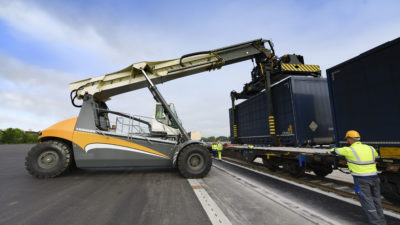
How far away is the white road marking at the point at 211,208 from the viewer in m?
2.96

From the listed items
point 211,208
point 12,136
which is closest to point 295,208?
point 211,208

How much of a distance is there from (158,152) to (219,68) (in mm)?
4536

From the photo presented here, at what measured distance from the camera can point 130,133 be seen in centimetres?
669

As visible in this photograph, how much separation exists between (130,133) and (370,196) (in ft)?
21.7

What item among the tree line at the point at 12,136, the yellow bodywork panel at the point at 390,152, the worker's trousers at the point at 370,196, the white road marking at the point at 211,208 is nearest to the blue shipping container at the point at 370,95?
the yellow bodywork panel at the point at 390,152

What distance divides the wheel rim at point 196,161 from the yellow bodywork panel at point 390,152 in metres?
4.73

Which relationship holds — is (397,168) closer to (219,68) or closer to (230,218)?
(230,218)

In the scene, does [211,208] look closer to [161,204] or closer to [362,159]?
[161,204]

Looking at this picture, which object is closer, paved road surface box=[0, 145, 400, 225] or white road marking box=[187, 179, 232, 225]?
white road marking box=[187, 179, 232, 225]

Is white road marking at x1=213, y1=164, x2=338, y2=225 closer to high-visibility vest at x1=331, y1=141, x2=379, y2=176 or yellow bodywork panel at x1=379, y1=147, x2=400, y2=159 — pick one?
high-visibility vest at x1=331, y1=141, x2=379, y2=176

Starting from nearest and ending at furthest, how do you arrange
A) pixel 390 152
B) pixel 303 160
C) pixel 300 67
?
pixel 390 152 < pixel 303 160 < pixel 300 67

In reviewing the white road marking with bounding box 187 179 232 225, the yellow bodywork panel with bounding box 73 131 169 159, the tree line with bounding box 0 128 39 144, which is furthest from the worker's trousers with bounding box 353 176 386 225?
the tree line with bounding box 0 128 39 144

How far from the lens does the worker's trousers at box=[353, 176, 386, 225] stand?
9.18ft

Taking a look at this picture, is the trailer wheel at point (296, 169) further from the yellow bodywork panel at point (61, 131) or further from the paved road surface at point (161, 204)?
the yellow bodywork panel at point (61, 131)
